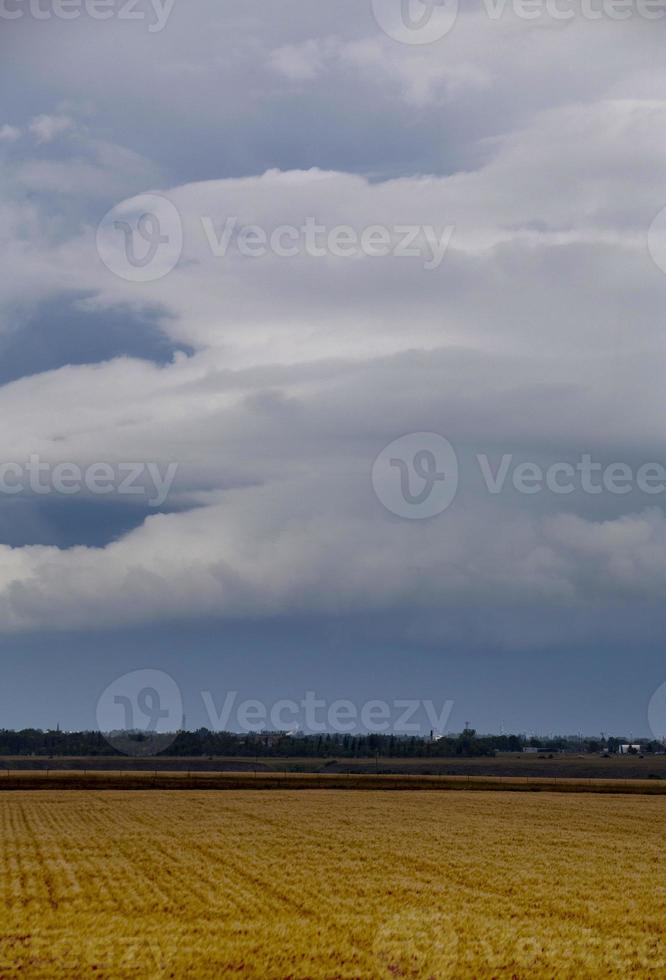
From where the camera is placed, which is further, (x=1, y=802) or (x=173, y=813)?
(x=1, y=802)

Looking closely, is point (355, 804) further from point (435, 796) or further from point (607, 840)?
point (607, 840)

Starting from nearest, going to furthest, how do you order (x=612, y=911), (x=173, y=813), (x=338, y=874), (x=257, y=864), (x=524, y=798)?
1. (x=612, y=911)
2. (x=338, y=874)
3. (x=257, y=864)
4. (x=173, y=813)
5. (x=524, y=798)

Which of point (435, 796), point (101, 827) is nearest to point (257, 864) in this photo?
point (101, 827)

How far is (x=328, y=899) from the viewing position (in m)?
30.8

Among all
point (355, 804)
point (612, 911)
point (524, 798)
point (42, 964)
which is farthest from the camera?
point (524, 798)

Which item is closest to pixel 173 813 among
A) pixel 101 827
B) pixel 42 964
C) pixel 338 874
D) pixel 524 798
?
pixel 101 827

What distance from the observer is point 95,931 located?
25.7 m

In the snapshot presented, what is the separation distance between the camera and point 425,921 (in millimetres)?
27594

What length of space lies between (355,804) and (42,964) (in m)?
55.3

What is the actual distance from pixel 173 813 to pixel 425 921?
3943 cm

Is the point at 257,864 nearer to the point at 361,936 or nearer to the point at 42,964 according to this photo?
the point at 361,936

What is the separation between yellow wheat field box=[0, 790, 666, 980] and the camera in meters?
23.3

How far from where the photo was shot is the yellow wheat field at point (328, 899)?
76.3 ft

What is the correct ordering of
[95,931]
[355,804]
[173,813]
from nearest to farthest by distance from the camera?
[95,931], [173,813], [355,804]
